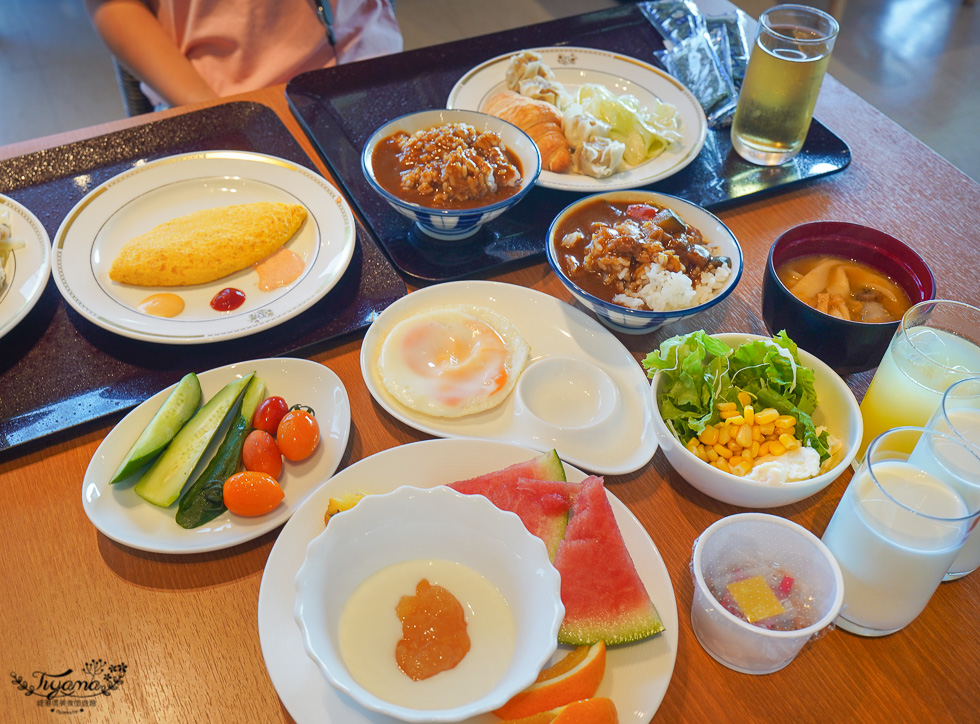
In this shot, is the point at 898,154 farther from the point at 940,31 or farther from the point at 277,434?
the point at 940,31

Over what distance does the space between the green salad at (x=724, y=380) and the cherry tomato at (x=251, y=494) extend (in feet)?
2.38

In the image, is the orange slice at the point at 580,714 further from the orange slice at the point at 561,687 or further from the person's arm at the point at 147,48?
the person's arm at the point at 147,48

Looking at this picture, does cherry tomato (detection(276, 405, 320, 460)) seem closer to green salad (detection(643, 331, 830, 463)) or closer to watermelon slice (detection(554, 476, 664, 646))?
watermelon slice (detection(554, 476, 664, 646))

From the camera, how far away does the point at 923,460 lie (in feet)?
3.48

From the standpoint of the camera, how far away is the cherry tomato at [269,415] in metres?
1.33

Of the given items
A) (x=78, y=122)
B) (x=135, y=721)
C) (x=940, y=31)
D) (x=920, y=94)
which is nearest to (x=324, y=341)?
(x=135, y=721)

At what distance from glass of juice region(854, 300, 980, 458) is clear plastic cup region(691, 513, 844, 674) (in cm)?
37

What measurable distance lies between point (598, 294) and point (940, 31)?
19.1 feet

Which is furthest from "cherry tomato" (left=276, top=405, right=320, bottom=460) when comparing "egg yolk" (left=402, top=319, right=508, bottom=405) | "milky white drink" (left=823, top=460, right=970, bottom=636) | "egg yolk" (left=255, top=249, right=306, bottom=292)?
"milky white drink" (left=823, top=460, right=970, bottom=636)

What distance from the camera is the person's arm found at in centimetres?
230

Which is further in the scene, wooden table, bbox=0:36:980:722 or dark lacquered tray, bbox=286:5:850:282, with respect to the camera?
dark lacquered tray, bbox=286:5:850:282

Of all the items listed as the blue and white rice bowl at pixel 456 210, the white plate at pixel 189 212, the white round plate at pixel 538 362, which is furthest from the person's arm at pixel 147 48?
the white round plate at pixel 538 362

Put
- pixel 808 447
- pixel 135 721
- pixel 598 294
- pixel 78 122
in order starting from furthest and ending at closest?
pixel 78 122, pixel 598 294, pixel 808 447, pixel 135 721

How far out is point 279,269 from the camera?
1729mm
